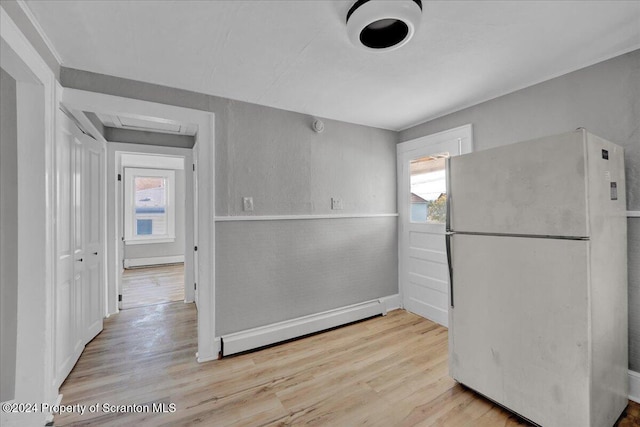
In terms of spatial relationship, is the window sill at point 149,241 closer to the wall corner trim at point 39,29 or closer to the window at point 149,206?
the window at point 149,206

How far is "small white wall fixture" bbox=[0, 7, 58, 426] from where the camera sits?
1576 millimetres

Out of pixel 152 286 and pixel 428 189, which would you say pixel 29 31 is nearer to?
→ pixel 428 189

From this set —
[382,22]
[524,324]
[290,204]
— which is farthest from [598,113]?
[290,204]

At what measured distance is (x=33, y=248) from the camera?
160cm

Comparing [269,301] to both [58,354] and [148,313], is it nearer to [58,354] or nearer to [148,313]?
[58,354]

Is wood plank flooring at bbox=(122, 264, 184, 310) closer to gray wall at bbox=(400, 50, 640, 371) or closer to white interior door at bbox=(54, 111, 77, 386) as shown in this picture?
white interior door at bbox=(54, 111, 77, 386)

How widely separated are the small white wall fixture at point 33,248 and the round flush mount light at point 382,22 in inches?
69.4

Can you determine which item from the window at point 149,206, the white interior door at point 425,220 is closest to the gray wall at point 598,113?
the white interior door at point 425,220

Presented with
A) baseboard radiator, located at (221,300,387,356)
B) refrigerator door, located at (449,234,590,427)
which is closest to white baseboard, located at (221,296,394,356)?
baseboard radiator, located at (221,300,387,356)

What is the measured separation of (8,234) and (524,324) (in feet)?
9.81

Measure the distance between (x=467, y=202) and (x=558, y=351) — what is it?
96 centimetres

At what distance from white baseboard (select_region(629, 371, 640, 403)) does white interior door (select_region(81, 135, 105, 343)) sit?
14.0ft

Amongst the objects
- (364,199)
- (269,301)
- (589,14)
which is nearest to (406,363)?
(269,301)

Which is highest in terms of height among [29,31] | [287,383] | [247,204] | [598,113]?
[29,31]
